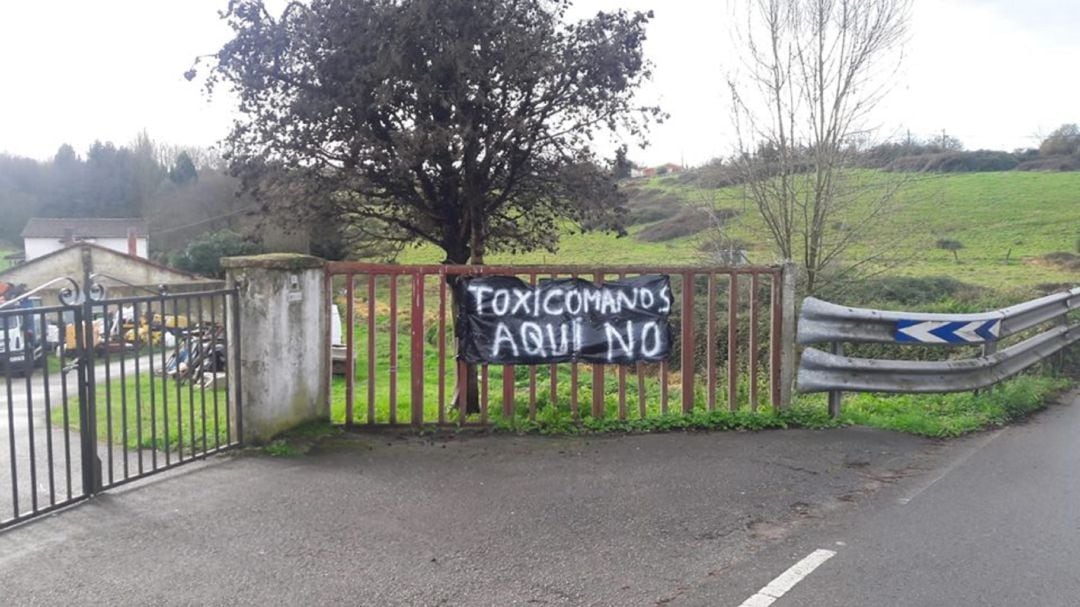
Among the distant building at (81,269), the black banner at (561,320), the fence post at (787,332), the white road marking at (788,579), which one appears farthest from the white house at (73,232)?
the white road marking at (788,579)

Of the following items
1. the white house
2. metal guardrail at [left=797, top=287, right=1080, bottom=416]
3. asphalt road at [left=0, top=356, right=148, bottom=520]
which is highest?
the white house

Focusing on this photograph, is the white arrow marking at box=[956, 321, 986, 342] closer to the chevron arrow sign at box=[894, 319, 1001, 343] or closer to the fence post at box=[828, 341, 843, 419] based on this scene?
the chevron arrow sign at box=[894, 319, 1001, 343]

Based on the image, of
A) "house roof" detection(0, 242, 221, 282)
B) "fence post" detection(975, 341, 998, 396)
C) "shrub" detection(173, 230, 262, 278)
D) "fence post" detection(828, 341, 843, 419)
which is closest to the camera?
"fence post" detection(828, 341, 843, 419)

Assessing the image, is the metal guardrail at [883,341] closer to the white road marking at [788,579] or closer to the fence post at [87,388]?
the white road marking at [788,579]

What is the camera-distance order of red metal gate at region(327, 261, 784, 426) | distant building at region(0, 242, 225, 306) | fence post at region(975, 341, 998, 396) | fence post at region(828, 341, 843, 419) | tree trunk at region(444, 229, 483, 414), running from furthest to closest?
distant building at region(0, 242, 225, 306) → fence post at region(975, 341, 998, 396) → fence post at region(828, 341, 843, 419) → tree trunk at region(444, 229, 483, 414) → red metal gate at region(327, 261, 784, 426)

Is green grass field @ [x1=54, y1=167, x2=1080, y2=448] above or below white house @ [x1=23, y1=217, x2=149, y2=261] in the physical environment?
below

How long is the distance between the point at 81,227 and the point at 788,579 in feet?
205

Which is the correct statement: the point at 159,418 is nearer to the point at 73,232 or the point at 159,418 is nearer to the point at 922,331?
the point at 922,331

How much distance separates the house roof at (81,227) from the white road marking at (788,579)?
57.1 metres

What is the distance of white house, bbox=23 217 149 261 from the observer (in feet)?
179

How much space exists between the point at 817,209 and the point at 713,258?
1713 mm

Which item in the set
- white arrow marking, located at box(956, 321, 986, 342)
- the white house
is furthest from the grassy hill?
the white house

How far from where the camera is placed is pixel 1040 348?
31.3 feet

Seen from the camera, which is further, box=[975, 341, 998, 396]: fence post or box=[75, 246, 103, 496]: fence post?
box=[975, 341, 998, 396]: fence post
